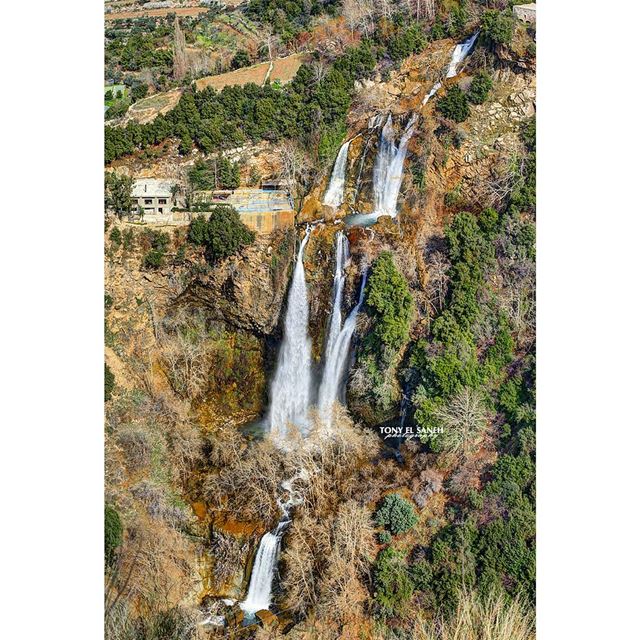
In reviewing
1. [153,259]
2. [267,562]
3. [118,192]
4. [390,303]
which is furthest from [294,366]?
[118,192]

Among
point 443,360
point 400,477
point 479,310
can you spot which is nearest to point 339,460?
point 400,477

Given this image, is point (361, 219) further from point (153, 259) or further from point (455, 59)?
point (153, 259)

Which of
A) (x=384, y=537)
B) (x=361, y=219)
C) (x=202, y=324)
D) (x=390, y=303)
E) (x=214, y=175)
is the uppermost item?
(x=214, y=175)

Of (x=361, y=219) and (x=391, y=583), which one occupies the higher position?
(x=361, y=219)

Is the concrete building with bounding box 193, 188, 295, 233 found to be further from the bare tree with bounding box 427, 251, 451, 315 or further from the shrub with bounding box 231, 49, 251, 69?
the bare tree with bounding box 427, 251, 451, 315

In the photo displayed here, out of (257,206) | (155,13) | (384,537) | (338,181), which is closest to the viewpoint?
(384,537)

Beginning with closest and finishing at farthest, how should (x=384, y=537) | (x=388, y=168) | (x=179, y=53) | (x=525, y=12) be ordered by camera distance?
(x=384, y=537), (x=525, y=12), (x=388, y=168), (x=179, y=53)

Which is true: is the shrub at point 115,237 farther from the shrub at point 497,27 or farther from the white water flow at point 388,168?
the shrub at point 497,27

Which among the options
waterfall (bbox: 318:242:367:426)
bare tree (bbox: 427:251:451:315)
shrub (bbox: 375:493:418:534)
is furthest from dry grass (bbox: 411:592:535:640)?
bare tree (bbox: 427:251:451:315)
